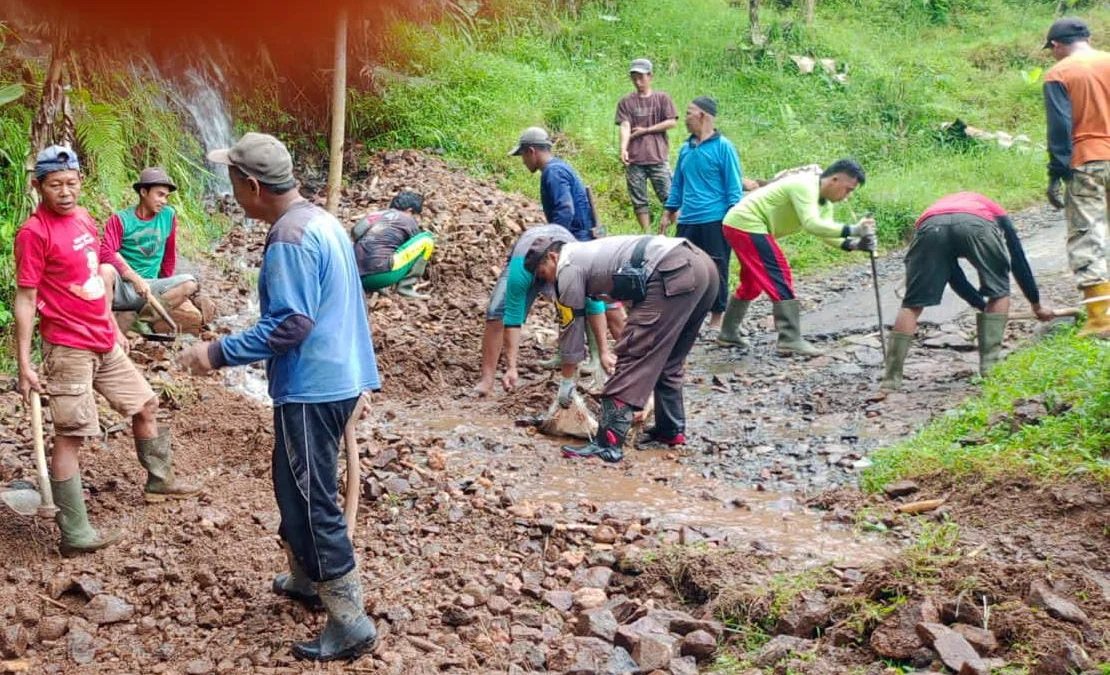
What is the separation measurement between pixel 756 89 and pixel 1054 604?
1338cm

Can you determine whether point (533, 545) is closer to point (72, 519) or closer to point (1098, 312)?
point (72, 519)

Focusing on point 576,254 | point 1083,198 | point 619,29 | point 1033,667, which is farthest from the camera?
point 619,29

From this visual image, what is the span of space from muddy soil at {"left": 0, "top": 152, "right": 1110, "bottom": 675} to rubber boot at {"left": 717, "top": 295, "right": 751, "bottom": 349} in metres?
1.23

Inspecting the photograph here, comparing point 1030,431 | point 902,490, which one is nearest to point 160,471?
point 902,490

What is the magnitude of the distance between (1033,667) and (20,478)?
471 centimetres

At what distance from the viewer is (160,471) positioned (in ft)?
17.0

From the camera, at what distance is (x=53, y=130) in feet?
20.5

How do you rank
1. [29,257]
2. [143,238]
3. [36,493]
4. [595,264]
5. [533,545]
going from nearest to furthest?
1. [29,257]
2. [533,545]
3. [36,493]
4. [595,264]
5. [143,238]

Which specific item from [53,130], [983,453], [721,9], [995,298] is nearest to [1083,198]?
[995,298]

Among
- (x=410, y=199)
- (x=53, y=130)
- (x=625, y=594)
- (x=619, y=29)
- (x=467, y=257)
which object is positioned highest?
(x=619, y=29)

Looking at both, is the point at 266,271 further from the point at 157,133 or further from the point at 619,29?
the point at 619,29

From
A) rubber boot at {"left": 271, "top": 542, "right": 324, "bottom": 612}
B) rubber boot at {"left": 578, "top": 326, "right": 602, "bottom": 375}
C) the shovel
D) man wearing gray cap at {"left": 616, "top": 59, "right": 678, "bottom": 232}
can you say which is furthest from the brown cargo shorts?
man wearing gray cap at {"left": 616, "top": 59, "right": 678, "bottom": 232}

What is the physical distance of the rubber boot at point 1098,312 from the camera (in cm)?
675

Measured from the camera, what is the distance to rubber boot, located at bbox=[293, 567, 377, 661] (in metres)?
3.77
